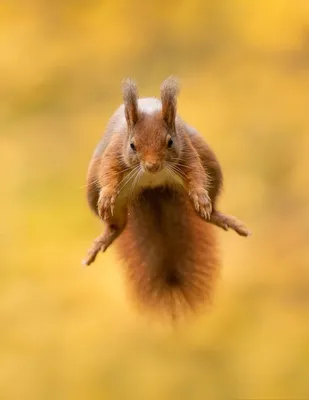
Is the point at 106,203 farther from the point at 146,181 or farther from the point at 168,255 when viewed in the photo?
the point at 168,255

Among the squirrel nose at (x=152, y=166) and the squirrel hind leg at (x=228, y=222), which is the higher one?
the squirrel nose at (x=152, y=166)

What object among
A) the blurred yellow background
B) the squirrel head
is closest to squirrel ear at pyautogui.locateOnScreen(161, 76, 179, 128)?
the squirrel head

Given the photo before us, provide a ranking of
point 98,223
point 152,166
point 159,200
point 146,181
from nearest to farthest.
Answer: point 152,166
point 146,181
point 159,200
point 98,223

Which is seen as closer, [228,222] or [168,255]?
[228,222]

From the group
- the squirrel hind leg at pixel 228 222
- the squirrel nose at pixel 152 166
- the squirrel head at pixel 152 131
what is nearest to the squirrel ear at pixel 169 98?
the squirrel head at pixel 152 131

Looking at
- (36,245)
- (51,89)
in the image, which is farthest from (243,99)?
(36,245)

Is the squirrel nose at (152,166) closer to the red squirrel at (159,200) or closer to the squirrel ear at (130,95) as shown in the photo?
the red squirrel at (159,200)

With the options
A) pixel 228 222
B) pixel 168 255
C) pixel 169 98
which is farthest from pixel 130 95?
pixel 168 255

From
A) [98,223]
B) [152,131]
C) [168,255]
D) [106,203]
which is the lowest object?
[98,223]
